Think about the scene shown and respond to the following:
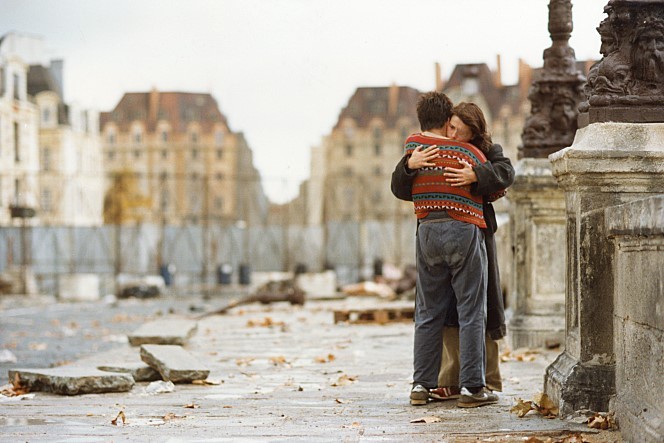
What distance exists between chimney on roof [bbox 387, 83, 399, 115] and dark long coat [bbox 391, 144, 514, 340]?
75.1 m

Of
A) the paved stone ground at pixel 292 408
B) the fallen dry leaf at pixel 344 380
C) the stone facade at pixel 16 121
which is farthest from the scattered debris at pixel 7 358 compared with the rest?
the stone facade at pixel 16 121

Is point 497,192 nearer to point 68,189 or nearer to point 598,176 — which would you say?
point 598,176

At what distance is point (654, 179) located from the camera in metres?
5.25

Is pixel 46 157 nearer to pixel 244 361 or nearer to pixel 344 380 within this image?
pixel 244 361

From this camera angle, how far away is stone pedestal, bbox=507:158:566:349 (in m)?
9.12

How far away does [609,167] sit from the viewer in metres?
5.25

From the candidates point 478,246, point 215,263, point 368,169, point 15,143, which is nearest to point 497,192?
point 478,246

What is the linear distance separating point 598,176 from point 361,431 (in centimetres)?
176

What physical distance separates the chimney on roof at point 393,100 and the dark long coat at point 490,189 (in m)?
75.1

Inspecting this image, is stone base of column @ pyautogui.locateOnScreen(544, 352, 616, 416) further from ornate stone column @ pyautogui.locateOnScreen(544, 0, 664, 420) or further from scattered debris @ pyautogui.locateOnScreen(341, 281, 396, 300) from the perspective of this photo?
scattered debris @ pyautogui.locateOnScreen(341, 281, 396, 300)

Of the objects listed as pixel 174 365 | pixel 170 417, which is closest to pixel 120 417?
pixel 170 417

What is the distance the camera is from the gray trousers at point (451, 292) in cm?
609

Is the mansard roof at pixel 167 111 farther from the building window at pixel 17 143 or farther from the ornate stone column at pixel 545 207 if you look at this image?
the ornate stone column at pixel 545 207

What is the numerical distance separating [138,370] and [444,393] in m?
2.79
